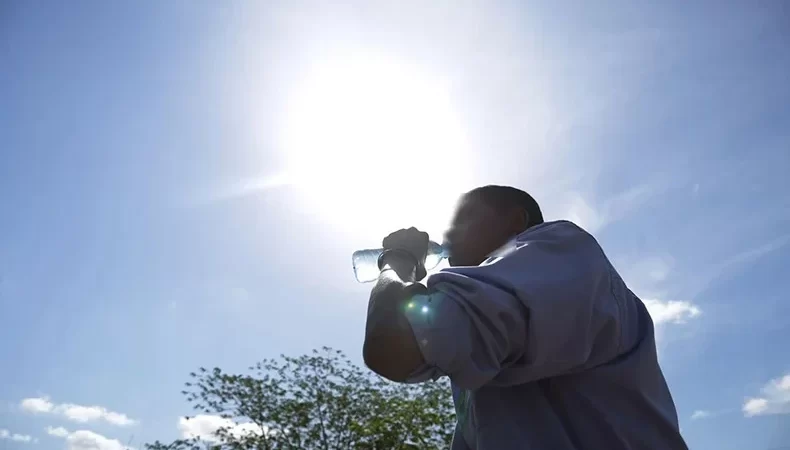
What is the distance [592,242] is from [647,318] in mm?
337

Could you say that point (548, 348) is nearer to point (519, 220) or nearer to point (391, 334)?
point (391, 334)

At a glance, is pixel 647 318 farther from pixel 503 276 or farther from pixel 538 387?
pixel 503 276

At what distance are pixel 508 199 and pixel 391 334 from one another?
0.86 metres

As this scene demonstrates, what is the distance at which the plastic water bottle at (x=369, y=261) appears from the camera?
229 cm

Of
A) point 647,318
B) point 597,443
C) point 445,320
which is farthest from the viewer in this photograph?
point 647,318

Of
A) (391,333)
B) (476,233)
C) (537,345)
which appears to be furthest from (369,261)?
(537,345)

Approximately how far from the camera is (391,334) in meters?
1.27

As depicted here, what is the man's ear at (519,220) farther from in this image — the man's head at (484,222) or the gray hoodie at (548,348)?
the gray hoodie at (548,348)

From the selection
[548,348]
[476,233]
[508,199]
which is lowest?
[548,348]

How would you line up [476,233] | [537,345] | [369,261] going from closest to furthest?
[537,345] < [476,233] < [369,261]

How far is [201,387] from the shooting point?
18391 mm

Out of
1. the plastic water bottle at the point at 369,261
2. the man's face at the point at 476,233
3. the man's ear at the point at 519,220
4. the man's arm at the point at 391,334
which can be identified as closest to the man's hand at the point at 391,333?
the man's arm at the point at 391,334

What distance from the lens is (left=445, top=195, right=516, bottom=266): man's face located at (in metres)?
1.80

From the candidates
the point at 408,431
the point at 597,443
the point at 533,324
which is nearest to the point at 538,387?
the point at 597,443
